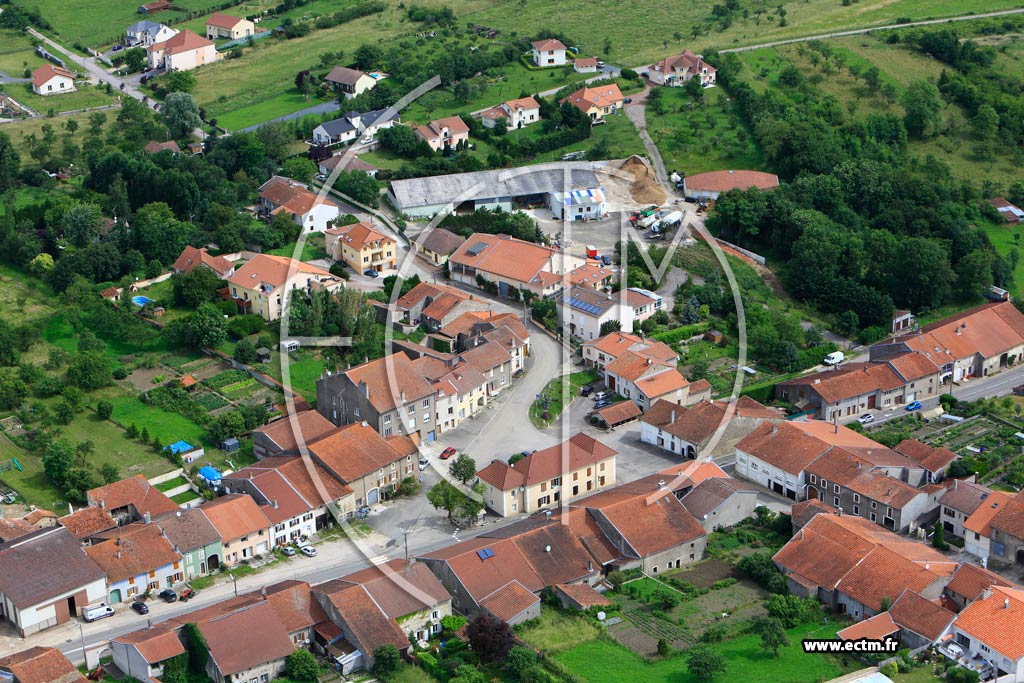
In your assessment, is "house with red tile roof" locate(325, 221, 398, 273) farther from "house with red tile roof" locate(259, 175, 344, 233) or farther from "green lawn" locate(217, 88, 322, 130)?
"green lawn" locate(217, 88, 322, 130)

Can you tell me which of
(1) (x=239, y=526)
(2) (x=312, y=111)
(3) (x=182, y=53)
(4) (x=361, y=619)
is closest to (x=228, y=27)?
(3) (x=182, y=53)

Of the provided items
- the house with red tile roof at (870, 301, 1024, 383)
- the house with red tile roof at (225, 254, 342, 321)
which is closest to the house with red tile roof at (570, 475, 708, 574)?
the house with red tile roof at (870, 301, 1024, 383)

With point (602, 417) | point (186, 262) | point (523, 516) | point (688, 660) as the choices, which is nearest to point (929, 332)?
point (602, 417)

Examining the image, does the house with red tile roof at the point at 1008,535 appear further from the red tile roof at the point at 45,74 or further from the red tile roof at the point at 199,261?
the red tile roof at the point at 45,74

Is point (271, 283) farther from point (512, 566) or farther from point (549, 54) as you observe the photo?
point (549, 54)

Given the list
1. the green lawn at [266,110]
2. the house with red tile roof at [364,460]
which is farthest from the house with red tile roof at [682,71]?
the house with red tile roof at [364,460]

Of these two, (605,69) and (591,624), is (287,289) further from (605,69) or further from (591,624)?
(605,69)
